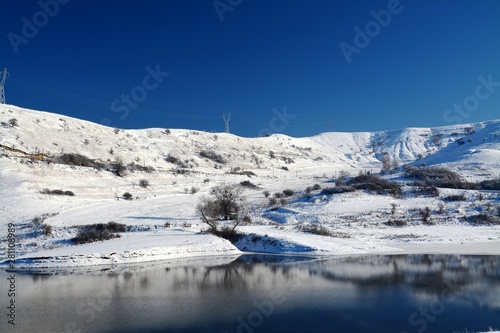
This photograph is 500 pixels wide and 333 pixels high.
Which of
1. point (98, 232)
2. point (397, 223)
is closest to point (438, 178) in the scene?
point (397, 223)

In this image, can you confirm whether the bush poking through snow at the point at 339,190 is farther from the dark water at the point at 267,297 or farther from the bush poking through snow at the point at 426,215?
the dark water at the point at 267,297

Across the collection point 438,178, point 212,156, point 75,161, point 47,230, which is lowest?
point 47,230

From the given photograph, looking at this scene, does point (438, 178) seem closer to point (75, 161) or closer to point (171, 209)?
point (171, 209)

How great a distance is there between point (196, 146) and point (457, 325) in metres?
98.4

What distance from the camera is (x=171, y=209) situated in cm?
4534

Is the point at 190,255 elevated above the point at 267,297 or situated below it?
above

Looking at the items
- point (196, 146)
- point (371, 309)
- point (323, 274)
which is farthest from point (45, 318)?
point (196, 146)

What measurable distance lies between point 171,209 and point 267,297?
2950cm

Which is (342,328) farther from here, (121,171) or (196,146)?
(196,146)

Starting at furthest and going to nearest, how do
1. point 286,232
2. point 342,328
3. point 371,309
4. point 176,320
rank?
point 286,232, point 371,309, point 176,320, point 342,328

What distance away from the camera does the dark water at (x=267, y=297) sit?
1390 cm

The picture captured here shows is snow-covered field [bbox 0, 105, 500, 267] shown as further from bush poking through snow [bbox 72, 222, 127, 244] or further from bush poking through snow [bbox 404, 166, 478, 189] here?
bush poking through snow [bbox 404, 166, 478, 189]

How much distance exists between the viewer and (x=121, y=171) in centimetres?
6519

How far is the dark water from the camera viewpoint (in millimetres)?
13898
